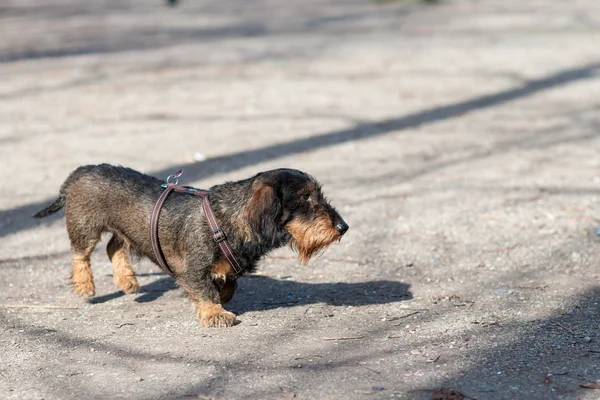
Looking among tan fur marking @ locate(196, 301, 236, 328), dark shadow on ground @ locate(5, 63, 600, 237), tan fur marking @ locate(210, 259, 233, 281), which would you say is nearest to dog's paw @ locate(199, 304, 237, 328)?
tan fur marking @ locate(196, 301, 236, 328)

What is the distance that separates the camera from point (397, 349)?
4445 millimetres

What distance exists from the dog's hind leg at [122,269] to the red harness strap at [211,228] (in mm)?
493

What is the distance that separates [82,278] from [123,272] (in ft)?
0.89

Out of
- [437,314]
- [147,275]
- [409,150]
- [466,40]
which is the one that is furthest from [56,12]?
[437,314]

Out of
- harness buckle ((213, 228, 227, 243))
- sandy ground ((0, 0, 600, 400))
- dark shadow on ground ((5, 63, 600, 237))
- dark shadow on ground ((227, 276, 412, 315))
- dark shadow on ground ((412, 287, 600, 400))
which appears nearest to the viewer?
dark shadow on ground ((412, 287, 600, 400))

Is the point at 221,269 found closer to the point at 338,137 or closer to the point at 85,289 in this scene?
the point at 85,289

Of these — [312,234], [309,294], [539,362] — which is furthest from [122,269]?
[539,362]

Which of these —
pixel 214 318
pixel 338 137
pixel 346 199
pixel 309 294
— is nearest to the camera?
pixel 214 318

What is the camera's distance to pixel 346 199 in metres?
7.38

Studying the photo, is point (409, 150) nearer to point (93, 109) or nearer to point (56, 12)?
point (93, 109)

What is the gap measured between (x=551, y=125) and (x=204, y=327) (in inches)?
242

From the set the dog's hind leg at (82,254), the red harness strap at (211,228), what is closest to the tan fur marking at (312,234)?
the red harness strap at (211,228)

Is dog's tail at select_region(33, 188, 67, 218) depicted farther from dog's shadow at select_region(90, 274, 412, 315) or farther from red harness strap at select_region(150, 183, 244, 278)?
red harness strap at select_region(150, 183, 244, 278)

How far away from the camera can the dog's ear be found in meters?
4.64
